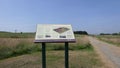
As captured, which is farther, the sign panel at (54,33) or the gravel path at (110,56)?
the gravel path at (110,56)

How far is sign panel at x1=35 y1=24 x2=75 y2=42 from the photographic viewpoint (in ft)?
29.5

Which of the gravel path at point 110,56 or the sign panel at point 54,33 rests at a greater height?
the sign panel at point 54,33

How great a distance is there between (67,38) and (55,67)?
369cm

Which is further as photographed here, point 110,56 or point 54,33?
point 110,56

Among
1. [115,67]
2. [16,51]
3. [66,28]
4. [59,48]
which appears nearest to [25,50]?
[16,51]

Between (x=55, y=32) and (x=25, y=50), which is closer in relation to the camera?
(x=55, y=32)

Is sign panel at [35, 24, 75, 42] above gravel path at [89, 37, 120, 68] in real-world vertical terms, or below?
above

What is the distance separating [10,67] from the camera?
12.9 m

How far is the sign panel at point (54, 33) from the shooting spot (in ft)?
29.5

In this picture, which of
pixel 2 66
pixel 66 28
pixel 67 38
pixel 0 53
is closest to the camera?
pixel 67 38

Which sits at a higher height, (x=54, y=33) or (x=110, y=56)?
(x=54, y=33)

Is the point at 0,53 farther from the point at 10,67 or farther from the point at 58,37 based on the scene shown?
the point at 58,37

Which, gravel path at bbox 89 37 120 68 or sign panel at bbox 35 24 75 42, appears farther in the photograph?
gravel path at bbox 89 37 120 68

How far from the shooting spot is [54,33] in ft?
30.6
